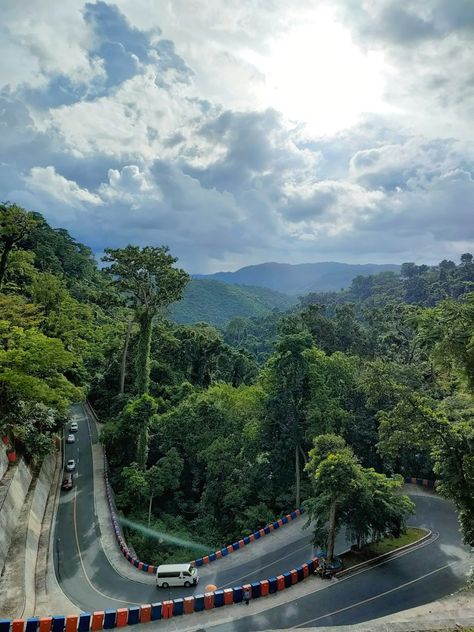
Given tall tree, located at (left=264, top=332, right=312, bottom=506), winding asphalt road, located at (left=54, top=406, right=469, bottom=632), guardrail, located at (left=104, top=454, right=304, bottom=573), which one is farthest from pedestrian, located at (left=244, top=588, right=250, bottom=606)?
tall tree, located at (left=264, top=332, right=312, bottom=506)

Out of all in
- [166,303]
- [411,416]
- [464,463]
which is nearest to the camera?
[464,463]

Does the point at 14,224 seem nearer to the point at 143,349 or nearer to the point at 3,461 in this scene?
the point at 143,349

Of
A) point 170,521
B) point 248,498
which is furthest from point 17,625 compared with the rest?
point 248,498

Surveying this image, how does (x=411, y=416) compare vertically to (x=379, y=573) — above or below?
above

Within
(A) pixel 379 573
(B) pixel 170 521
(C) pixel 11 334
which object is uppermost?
(C) pixel 11 334

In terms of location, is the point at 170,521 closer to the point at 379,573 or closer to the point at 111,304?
the point at 379,573

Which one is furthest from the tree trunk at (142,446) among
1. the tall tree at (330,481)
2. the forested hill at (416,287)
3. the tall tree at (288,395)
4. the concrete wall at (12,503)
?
the forested hill at (416,287)

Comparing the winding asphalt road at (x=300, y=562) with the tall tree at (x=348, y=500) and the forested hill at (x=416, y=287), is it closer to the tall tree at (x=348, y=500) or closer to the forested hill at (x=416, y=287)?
the tall tree at (x=348, y=500)

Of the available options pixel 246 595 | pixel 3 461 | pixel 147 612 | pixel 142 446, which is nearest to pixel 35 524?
pixel 3 461
